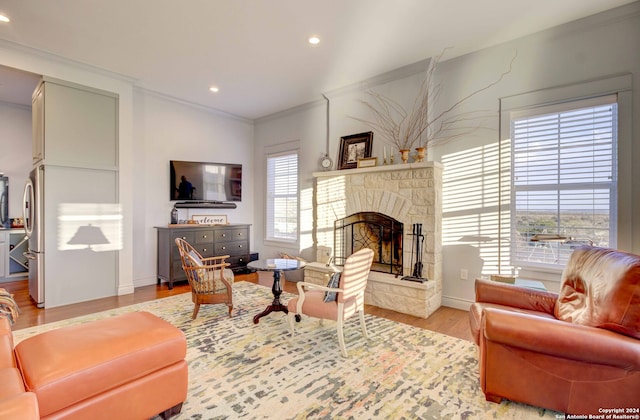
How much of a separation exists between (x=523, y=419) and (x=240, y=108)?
18.5ft

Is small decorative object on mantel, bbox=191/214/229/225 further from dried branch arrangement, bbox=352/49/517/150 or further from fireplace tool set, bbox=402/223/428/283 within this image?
fireplace tool set, bbox=402/223/428/283

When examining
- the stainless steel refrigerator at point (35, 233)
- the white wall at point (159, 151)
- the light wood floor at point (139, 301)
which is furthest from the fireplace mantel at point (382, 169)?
the stainless steel refrigerator at point (35, 233)

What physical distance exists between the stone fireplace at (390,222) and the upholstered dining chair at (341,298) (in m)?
1.00

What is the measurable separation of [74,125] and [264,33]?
2.75m

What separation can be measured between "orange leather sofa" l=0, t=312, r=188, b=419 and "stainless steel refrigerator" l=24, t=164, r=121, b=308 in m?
2.27

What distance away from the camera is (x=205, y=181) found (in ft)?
17.6

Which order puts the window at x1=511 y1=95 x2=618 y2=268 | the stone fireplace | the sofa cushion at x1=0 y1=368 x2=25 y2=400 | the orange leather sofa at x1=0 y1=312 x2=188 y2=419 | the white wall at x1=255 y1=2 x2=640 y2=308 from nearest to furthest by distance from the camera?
1. the sofa cushion at x1=0 y1=368 x2=25 y2=400
2. the orange leather sofa at x1=0 y1=312 x2=188 y2=419
3. the white wall at x1=255 y1=2 x2=640 y2=308
4. the window at x1=511 y1=95 x2=618 y2=268
5. the stone fireplace

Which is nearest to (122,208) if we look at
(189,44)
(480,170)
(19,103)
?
(189,44)

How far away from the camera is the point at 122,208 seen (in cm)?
425

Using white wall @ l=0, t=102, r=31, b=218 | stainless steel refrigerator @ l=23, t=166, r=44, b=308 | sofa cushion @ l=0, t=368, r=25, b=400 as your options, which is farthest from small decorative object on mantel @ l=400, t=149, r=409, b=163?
white wall @ l=0, t=102, r=31, b=218

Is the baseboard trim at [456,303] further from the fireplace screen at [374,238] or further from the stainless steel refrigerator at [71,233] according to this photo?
the stainless steel refrigerator at [71,233]

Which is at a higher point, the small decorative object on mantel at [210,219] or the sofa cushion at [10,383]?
the small decorative object on mantel at [210,219]

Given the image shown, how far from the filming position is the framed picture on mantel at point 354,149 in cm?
439

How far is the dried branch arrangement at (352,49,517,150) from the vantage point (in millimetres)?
3651
